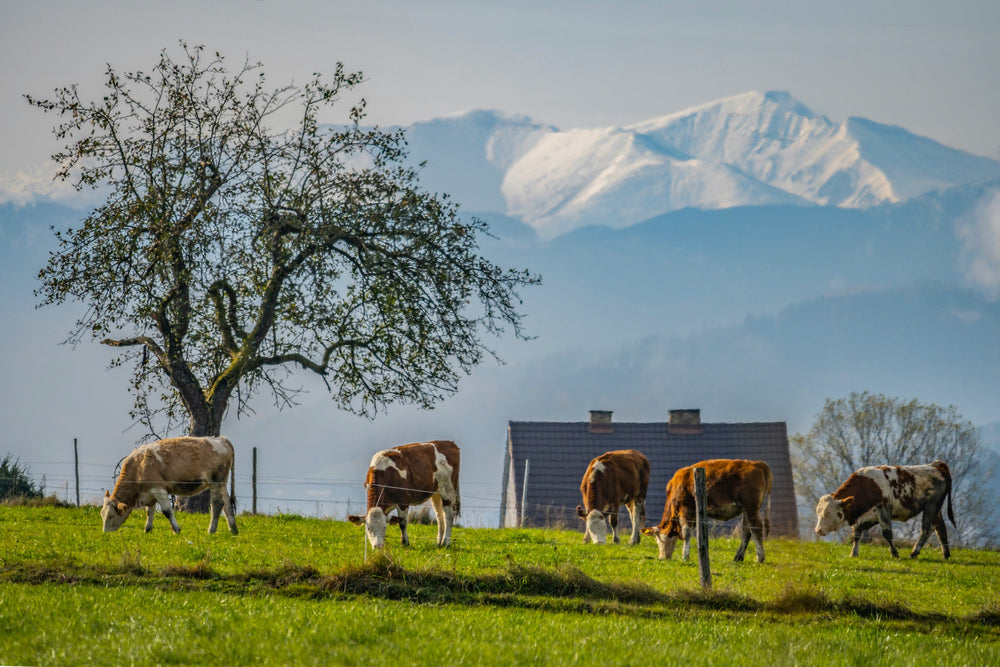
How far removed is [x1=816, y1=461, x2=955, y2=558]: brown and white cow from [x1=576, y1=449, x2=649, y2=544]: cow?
12.3 feet

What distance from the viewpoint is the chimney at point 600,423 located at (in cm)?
3938

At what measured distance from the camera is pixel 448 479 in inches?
737

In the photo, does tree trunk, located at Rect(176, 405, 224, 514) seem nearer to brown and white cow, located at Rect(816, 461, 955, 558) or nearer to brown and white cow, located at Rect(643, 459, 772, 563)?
brown and white cow, located at Rect(643, 459, 772, 563)

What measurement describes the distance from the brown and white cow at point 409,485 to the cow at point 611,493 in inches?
128

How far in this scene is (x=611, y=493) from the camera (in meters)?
21.7

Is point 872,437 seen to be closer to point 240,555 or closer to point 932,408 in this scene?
point 932,408

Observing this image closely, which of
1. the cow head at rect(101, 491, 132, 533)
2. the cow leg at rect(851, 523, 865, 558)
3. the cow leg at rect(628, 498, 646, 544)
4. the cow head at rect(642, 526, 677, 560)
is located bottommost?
the cow leg at rect(851, 523, 865, 558)

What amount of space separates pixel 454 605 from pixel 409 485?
5.68 meters

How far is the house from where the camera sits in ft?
119

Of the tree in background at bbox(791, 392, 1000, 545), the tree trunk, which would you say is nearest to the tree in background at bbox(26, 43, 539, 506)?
the tree trunk

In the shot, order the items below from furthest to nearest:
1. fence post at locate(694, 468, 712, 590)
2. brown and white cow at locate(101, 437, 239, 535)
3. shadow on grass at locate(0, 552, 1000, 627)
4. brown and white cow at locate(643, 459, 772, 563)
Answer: brown and white cow at locate(101, 437, 239, 535) → brown and white cow at locate(643, 459, 772, 563) → fence post at locate(694, 468, 712, 590) → shadow on grass at locate(0, 552, 1000, 627)

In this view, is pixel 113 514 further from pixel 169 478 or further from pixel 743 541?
pixel 743 541

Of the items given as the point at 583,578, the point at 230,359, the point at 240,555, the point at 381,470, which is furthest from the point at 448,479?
the point at 230,359

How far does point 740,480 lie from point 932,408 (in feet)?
150
